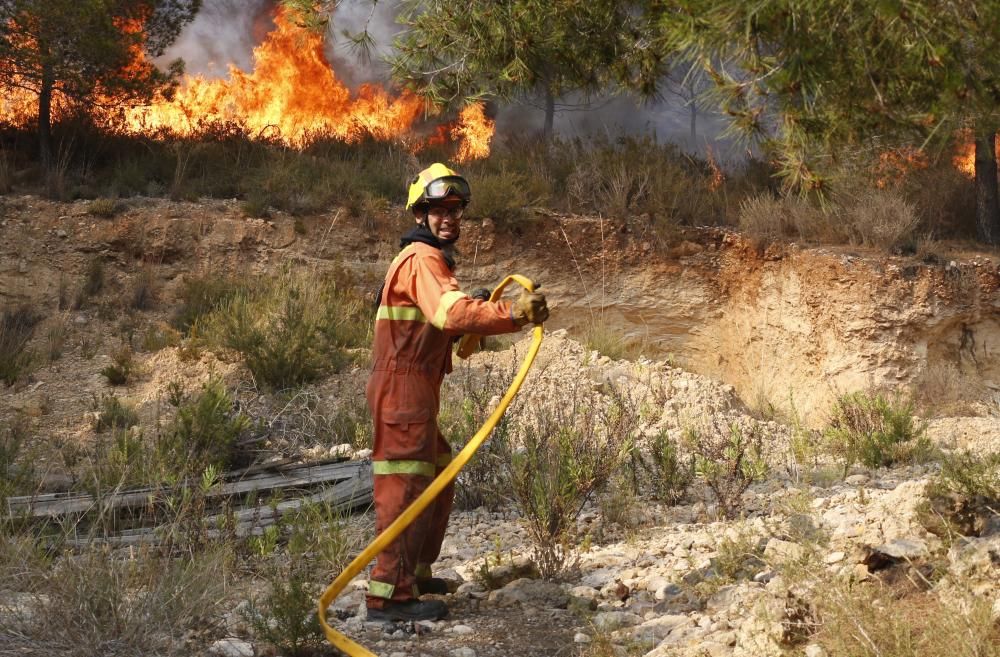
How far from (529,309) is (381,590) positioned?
141 cm

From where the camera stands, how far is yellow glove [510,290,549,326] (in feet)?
12.9

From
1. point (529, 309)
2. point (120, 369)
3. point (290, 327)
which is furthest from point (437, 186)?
point (120, 369)

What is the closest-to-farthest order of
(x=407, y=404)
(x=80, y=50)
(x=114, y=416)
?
(x=407, y=404)
(x=114, y=416)
(x=80, y=50)

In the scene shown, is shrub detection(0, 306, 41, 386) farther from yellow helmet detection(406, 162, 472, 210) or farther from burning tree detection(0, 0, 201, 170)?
yellow helmet detection(406, 162, 472, 210)

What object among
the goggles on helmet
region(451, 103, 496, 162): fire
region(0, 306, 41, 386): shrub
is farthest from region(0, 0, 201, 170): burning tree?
the goggles on helmet

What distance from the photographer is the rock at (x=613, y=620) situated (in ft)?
14.0

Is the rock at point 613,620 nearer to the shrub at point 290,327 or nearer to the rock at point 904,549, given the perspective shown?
the rock at point 904,549

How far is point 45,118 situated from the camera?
45.2 ft

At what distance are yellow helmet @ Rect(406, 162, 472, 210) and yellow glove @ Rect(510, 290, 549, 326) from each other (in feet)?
2.47

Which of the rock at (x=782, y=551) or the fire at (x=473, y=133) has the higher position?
the fire at (x=473, y=133)

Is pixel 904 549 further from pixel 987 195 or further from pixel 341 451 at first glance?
pixel 987 195

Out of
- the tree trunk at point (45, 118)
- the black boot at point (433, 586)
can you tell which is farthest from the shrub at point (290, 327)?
the black boot at point (433, 586)

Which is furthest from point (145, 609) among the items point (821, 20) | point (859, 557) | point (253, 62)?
point (253, 62)

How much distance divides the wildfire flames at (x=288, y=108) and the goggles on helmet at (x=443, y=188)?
35.3 ft
